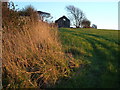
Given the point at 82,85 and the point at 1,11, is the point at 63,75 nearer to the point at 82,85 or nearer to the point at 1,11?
the point at 82,85

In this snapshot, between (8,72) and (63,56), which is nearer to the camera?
(8,72)

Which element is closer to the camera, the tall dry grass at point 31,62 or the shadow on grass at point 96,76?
the shadow on grass at point 96,76

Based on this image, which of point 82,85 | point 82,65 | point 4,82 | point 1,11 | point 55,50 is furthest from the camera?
point 1,11

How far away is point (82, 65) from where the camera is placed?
2775 mm

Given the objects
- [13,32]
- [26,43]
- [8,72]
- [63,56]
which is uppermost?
[13,32]

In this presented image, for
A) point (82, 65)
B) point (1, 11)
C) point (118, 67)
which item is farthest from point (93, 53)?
point (1, 11)

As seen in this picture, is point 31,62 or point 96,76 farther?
point 31,62

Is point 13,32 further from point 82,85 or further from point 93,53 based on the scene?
point 82,85

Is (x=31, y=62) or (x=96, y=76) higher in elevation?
(x=31, y=62)

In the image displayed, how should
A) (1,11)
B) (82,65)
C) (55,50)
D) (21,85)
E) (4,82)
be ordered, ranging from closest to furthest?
Result: 1. (21,85)
2. (4,82)
3. (82,65)
4. (55,50)
5. (1,11)

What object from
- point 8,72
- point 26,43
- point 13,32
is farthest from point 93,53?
point 13,32

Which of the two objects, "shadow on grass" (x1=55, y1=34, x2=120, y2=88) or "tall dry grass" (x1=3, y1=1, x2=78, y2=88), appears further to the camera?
"tall dry grass" (x1=3, y1=1, x2=78, y2=88)

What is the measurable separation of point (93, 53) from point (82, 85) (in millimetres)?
1218

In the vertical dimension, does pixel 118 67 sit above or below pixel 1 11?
below
